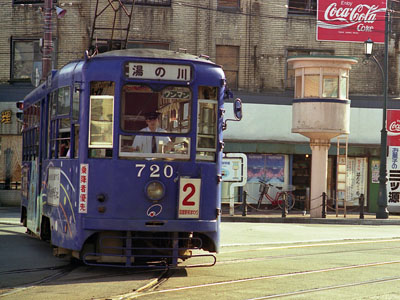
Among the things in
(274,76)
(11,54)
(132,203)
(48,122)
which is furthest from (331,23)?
(132,203)

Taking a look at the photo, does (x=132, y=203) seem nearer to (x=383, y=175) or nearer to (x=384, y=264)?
(x=384, y=264)

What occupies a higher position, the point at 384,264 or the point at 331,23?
the point at 331,23

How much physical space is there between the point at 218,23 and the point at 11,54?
28.0ft

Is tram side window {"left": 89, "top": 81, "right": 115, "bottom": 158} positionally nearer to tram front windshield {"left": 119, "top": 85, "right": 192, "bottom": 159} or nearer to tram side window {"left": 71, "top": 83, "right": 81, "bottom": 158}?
tram front windshield {"left": 119, "top": 85, "right": 192, "bottom": 159}

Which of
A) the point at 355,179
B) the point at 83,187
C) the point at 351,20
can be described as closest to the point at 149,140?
the point at 83,187

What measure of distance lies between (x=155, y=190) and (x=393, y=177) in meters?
25.0

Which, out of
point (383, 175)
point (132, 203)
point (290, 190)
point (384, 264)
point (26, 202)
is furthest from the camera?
point (290, 190)

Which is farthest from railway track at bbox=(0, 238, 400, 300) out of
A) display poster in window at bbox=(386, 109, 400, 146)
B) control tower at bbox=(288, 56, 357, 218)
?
display poster in window at bbox=(386, 109, 400, 146)

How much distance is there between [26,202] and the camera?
17.9m

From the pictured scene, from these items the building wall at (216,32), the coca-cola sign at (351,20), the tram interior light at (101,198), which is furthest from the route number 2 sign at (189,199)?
the coca-cola sign at (351,20)

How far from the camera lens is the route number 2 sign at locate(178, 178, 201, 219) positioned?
11.8 m

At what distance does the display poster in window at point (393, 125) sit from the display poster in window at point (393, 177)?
0.30 metres

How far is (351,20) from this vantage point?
35656mm

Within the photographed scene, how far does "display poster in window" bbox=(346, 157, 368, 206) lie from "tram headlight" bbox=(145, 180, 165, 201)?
24.4 m
